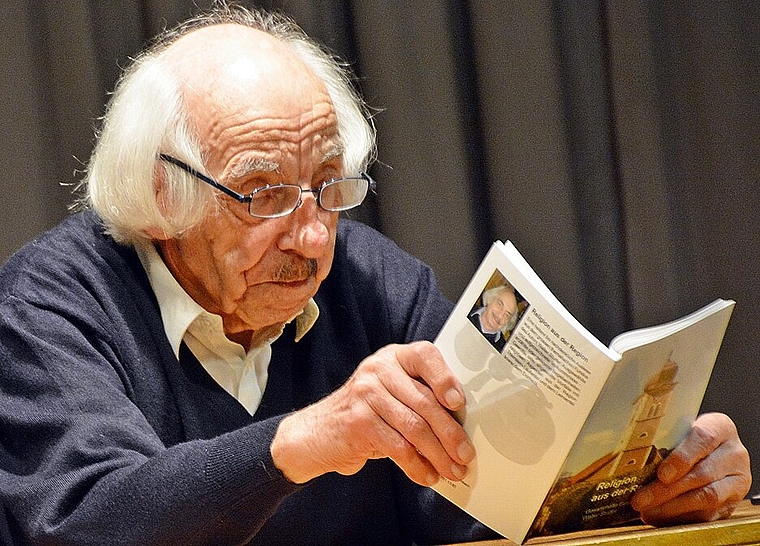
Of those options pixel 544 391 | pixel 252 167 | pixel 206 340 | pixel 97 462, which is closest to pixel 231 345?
pixel 206 340

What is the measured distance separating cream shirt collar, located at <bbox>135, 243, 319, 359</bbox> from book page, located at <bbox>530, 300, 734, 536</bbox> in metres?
0.57

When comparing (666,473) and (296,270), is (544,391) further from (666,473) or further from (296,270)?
(296,270)

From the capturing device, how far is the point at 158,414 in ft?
4.80

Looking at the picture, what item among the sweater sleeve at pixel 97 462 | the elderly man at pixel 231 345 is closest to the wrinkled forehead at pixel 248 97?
the elderly man at pixel 231 345

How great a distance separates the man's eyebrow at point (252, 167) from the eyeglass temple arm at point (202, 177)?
0.02m

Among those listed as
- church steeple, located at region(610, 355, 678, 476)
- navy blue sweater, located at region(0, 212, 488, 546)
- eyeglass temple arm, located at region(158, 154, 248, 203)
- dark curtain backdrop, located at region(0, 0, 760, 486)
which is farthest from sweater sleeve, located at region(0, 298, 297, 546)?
dark curtain backdrop, located at region(0, 0, 760, 486)

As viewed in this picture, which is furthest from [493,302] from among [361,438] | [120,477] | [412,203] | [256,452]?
[412,203]

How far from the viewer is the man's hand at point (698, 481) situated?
1.33 metres

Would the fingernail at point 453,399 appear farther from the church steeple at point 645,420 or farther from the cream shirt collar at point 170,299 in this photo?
the cream shirt collar at point 170,299

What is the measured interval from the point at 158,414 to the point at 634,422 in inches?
25.3

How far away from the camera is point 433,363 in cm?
108

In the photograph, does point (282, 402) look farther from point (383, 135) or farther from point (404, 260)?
point (383, 135)

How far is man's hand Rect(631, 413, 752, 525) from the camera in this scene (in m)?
1.33

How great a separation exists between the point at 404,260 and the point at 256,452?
726mm
